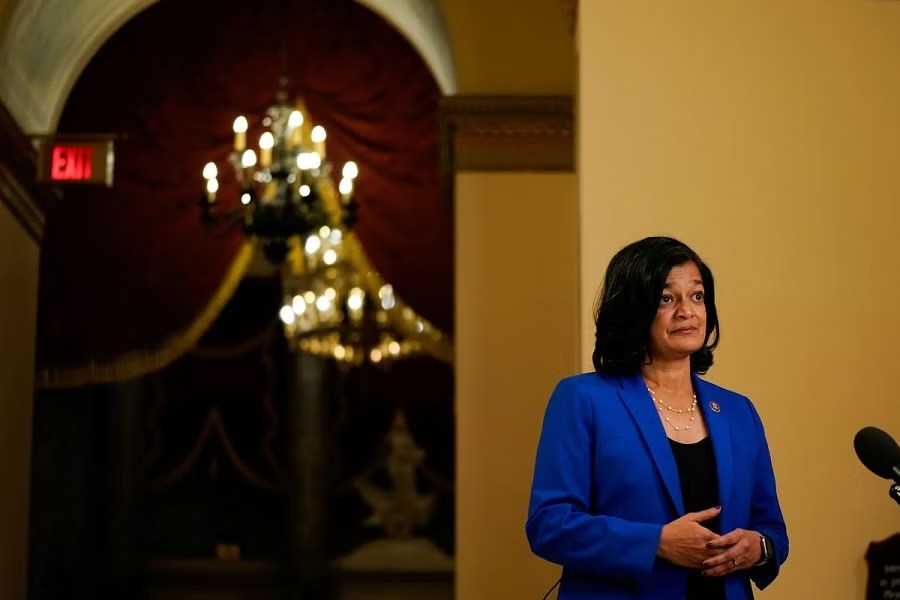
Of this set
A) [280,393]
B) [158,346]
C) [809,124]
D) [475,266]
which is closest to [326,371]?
[280,393]

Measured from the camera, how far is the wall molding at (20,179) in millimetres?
8805

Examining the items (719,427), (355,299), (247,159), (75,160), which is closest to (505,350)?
(247,159)

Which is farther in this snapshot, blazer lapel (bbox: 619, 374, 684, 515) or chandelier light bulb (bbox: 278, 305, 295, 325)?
chandelier light bulb (bbox: 278, 305, 295, 325)

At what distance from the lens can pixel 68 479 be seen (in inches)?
539

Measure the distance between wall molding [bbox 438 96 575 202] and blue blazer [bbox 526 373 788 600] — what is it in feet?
17.5

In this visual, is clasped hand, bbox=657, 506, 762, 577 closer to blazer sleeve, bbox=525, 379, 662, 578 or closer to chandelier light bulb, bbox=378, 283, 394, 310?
blazer sleeve, bbox=525, 379, 662, 578

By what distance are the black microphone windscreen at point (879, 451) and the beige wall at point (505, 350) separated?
504 cm

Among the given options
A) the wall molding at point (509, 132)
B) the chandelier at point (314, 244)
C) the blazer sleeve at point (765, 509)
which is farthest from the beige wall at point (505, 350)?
the blazer sleeve at point (765, 509)

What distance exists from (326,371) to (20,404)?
17.7 feet

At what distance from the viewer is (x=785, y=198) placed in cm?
516

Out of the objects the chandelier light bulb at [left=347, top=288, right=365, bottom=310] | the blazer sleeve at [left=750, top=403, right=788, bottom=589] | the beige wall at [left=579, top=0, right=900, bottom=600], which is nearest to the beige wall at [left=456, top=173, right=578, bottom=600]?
the beige wall at [left=579, top=0, right=900, bottom=600]

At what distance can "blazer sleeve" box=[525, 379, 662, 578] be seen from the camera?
3051mm

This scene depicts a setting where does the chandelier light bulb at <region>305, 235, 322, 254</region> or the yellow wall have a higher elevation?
the yellow wall

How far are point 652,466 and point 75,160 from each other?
22.3 ft
